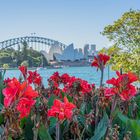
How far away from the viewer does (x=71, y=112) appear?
1242 millimetres

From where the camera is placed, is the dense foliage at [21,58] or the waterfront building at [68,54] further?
the dense foliage at [21,58]

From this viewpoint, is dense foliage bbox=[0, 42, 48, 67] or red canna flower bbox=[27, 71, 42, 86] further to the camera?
dense foliage bbox=[0, 42, 48, 67]

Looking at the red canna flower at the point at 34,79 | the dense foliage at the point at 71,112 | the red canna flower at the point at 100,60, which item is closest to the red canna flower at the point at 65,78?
the dense foliage at the point at 71,112

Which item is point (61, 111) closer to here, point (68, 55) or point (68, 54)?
point (68, 55)

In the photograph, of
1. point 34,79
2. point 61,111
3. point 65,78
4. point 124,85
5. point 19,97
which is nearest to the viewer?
point 19,97

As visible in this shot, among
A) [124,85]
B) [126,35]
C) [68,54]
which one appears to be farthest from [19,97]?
[68,54]

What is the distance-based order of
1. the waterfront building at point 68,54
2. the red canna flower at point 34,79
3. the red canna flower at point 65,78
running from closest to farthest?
the red canna flower at point 34,79 → the red canna flower at point 65,78 → the waterfront building at point 68,54

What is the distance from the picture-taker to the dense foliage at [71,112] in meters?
1.10

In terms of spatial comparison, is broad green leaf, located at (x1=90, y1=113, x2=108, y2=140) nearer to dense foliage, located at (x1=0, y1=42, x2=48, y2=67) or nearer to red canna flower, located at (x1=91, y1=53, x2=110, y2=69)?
red canna flower, located at (x1=91, y1=53, x2=110, y2=69)

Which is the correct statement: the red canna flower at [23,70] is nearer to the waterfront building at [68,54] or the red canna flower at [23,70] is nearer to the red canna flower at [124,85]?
the red canna flower at [124,85]

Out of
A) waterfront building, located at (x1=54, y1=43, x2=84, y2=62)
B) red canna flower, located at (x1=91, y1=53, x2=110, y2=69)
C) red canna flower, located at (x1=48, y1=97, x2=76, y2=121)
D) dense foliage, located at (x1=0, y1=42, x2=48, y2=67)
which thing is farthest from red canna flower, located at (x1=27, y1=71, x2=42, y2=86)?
dense foliage, located at (x1=0, y1=42, x2=48, y2=67)

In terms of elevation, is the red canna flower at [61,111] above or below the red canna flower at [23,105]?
below

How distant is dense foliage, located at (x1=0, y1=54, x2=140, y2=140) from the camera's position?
110 cm

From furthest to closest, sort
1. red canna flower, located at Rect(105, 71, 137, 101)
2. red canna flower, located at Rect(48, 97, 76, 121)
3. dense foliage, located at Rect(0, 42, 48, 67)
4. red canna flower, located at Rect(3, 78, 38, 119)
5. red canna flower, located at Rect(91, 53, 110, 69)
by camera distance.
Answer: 1. dense foliage, located at Rect(0, 42, 48, 67)
2. red canna flower, located at Rect(91, 53, 110, 69)
3. red canna flower, located at Rect(105, 71, 137, 101)
4. red canna flower, located at Rect(48, 97, 76, 121)
5. red canna flower, located at Rect(3, 78, 38, 119)
